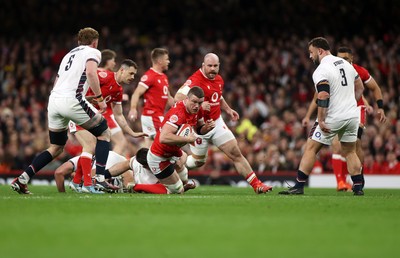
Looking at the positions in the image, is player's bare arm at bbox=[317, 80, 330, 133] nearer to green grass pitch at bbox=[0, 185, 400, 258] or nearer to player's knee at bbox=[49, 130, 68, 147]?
green grass pitch at bbox=[0, 185, 400, 258]

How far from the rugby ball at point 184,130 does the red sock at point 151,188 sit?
4.01 feet

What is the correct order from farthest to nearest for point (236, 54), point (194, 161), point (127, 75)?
point (236, 54)
point (127, 75)
point (194, 161)

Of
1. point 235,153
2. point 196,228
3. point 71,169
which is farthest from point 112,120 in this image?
point 196,228

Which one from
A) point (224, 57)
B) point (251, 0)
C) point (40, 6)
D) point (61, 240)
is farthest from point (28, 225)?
point (40, 6)

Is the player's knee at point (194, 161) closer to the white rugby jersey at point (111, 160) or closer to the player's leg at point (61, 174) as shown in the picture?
the white rugby jersey at point (111, 160)

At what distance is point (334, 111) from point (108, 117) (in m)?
4.46

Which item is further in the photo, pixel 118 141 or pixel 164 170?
pixel 118 141

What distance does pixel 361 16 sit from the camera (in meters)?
25.7

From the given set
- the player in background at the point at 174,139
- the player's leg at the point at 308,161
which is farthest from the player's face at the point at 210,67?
the player's leg at the point at 308,161

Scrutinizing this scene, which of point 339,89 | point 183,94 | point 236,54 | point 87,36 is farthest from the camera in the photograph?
point 236,54

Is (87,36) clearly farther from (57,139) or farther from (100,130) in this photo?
(57,139)

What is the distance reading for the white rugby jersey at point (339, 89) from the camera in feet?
41.6

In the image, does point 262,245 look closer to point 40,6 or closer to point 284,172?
point 284,172

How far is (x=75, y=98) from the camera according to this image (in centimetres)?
1214
